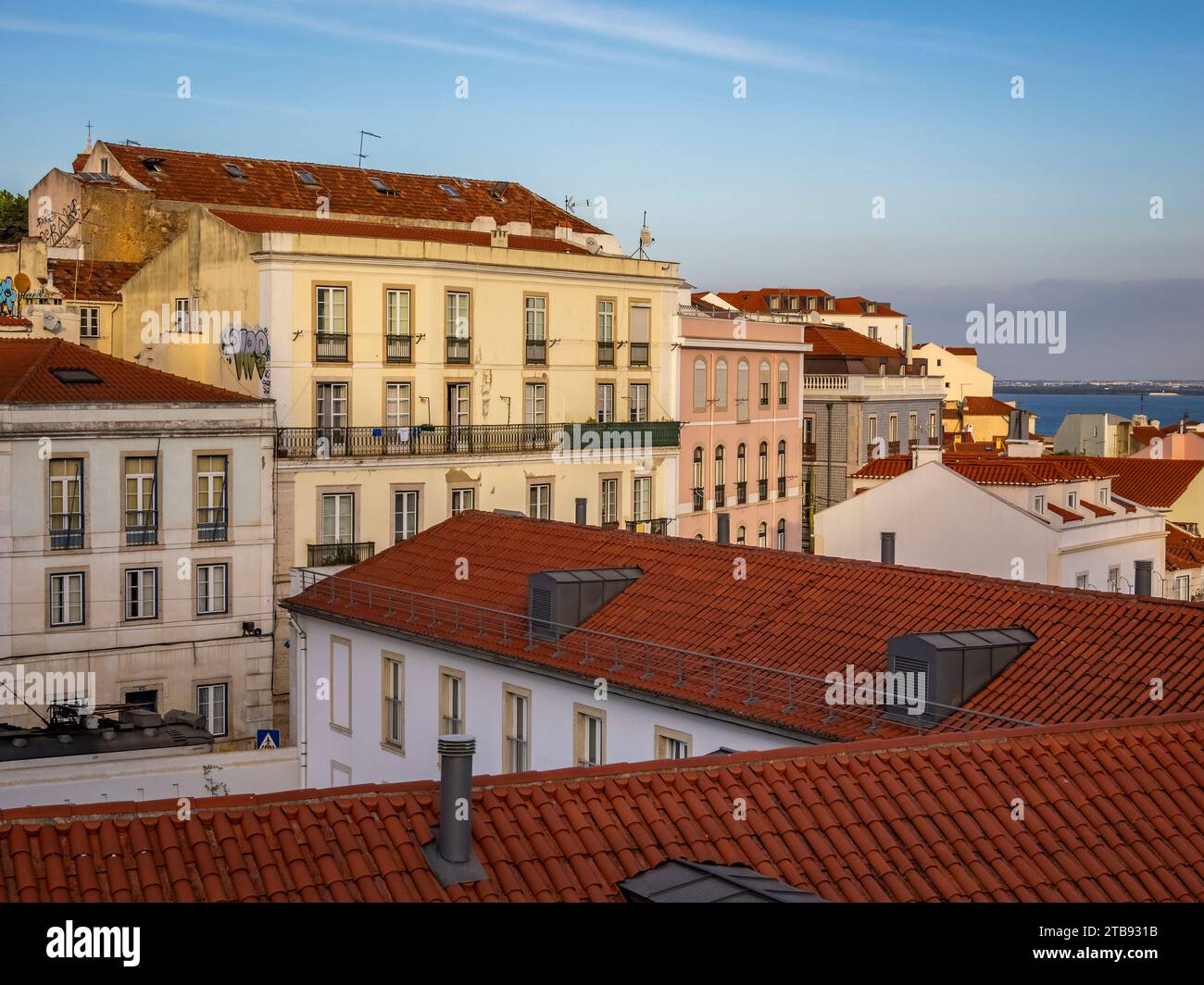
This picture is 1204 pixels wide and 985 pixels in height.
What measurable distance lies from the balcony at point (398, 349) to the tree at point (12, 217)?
29025mm


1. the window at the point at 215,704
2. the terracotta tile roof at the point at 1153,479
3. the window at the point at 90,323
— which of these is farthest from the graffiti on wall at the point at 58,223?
the terracotta tile roof at the point at 1153,479

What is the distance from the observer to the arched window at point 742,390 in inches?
2384

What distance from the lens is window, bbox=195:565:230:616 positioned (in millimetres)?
41688

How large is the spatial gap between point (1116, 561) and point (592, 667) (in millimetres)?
21916

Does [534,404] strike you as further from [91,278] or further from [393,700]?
[393,700]

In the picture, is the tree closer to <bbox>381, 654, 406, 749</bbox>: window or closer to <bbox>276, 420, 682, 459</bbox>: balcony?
<bbox>276, 420, 682, 459</bbox>: balcony

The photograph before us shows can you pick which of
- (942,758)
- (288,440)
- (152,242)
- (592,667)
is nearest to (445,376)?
(288,440)

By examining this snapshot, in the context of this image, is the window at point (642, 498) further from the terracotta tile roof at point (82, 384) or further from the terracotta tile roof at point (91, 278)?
the terracotta tile roof at point (91, 278)

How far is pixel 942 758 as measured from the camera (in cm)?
1447

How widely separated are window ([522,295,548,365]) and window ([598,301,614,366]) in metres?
2.65

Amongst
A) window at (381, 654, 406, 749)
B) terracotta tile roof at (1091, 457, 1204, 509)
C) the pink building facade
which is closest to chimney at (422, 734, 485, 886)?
window at (381, 654, 406, 749)

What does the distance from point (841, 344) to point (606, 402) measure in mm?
25694
